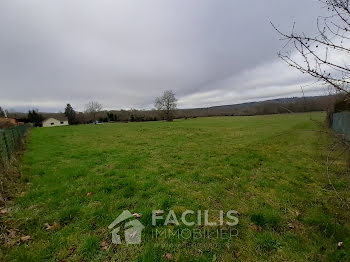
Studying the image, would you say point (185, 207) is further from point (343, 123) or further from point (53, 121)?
point (53, 121)

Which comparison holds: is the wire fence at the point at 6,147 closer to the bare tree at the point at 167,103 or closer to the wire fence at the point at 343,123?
the wire fence at the point at 343,123

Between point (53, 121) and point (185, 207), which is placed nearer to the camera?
point (185, 207)

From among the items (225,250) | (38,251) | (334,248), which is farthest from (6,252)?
Answer: (334,248)

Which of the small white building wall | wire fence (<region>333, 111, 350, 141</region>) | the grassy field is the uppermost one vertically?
the small white building wall

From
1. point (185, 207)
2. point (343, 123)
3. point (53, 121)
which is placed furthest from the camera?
point (53, 121)

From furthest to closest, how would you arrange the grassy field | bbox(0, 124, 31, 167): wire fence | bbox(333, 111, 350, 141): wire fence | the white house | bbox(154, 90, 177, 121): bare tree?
1. the white house
2. bbox(154, 90, 177, 121): bare tree
3. bbox(333, 111, 350, 141): wire fence
4. bbox(0, 124, 31, 167): wire fence
5. the grassy field

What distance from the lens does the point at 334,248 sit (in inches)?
101

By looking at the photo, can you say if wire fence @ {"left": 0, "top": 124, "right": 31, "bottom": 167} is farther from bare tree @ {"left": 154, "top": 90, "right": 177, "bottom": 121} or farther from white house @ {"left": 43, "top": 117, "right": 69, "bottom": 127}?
white house @ {"left": 43, "top": 117, "right": 69, "bottom": 127}

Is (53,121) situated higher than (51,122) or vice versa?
(53,121)

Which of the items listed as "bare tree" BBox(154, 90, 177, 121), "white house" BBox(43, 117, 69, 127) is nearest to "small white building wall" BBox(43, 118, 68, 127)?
"white house" BBox(43, 117, 69, 127)

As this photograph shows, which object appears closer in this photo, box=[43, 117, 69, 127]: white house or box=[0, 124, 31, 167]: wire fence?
box=[0, 124, 31, 167]: wire fence

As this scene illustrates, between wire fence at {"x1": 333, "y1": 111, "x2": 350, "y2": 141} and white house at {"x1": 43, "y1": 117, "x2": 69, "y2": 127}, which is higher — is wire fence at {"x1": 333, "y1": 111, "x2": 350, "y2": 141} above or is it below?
below

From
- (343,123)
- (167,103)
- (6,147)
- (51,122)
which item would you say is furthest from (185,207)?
(51,122)

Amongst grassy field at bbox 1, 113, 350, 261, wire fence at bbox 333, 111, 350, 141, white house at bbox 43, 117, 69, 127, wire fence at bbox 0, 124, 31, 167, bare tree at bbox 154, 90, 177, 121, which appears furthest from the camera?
white house at bbox 43, 117, 69, 127
